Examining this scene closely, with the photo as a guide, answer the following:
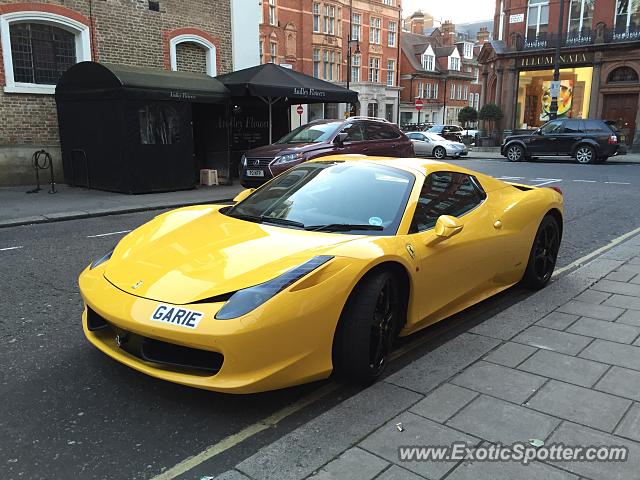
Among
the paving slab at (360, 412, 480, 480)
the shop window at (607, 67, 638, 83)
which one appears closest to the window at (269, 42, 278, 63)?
the shop window at (607, 67, 638, 83)

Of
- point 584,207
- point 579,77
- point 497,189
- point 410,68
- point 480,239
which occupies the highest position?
point 410,68

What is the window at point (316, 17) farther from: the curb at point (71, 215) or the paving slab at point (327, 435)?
the paving slab at point (327, 435)

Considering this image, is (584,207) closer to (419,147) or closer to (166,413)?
(166,413)

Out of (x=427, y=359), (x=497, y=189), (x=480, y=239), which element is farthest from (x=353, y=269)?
(x=497, y=189)

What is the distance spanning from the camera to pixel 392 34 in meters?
59.8

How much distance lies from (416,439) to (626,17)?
1330 inches

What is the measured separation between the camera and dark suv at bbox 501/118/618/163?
21.8m

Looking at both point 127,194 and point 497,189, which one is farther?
point 127,194

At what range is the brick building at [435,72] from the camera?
219 feet

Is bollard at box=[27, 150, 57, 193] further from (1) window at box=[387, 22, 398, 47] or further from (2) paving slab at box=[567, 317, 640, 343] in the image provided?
(1) window at box=[387, 22, 398, 47]

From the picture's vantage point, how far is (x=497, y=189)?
4953 millimetres

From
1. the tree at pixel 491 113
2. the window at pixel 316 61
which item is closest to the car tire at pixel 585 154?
the tree at pixel 491 113

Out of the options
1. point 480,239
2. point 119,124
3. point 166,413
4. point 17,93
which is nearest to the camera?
point 166,413

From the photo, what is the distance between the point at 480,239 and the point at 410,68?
219 ft
